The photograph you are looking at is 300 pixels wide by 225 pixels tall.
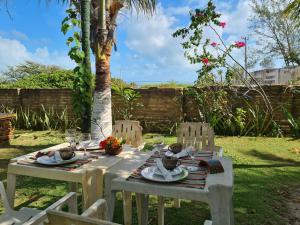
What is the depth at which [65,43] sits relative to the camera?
18.1ft

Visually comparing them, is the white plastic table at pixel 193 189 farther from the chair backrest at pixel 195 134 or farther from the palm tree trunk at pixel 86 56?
the palm tree trunk at pixel 86 56

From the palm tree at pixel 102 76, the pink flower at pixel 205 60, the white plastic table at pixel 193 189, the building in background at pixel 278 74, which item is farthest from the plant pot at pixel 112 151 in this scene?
the building in background at pixel 278 74

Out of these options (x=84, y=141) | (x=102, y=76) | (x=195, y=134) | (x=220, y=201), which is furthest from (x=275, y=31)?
(x=220, y=201)

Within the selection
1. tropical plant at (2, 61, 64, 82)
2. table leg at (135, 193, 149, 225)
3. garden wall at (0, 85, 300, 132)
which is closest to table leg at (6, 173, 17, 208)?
table leg at (135, 193, 149, 225)

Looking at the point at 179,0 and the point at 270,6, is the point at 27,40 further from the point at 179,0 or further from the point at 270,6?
the point at 270,6

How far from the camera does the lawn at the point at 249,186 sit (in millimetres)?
3438

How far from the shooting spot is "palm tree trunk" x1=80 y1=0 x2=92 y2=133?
5.10m

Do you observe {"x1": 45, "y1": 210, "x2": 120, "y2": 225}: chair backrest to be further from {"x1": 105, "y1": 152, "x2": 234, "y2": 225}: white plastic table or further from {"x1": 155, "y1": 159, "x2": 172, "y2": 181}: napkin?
{"x1": 155, "y1": 159, "x2": 172, "y2": 181}: napkin

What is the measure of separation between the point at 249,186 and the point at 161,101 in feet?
14.7

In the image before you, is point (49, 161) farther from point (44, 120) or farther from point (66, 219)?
point (44, 120)

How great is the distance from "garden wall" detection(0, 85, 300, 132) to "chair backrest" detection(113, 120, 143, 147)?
156 inches

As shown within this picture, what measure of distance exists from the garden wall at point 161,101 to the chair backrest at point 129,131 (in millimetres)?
3958

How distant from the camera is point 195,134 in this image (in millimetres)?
4125

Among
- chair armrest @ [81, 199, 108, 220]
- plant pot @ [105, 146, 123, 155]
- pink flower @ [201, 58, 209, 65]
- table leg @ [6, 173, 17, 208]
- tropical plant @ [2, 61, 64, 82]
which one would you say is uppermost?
tropical plant @ [2, 61, 64, 82]
